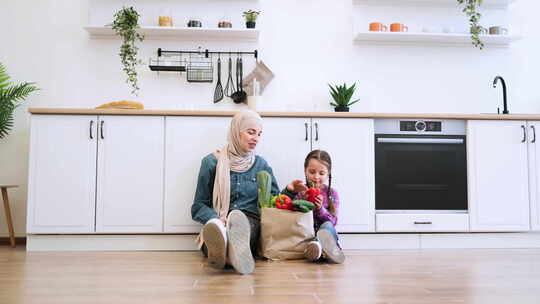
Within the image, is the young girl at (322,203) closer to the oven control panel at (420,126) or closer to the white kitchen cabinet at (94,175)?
the oven control panel at (420,126)

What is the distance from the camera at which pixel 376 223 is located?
2906mm

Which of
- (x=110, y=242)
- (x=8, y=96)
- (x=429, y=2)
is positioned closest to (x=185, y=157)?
(x=110, y=242)

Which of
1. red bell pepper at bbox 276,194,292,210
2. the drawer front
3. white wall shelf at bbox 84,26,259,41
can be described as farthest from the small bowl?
the drawer front

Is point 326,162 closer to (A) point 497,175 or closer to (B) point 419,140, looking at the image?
(B) point 419,140

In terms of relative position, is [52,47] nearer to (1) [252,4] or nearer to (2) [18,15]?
(2) [18,15]

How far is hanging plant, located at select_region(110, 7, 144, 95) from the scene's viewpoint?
320cm

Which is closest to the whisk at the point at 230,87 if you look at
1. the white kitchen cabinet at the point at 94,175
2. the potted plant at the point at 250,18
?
the potted plant at the point at 250,18

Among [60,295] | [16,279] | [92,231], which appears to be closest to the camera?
[60,295]

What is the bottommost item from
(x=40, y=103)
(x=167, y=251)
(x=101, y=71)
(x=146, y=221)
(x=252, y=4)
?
(x=167, y=251)

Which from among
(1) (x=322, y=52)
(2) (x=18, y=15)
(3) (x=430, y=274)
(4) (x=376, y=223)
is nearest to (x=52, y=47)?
(2) (x=18, y=15)

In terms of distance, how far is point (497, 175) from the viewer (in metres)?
3.02

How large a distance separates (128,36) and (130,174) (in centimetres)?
106

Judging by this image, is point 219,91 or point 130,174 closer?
point 130,174

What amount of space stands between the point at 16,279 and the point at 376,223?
6.69ft
